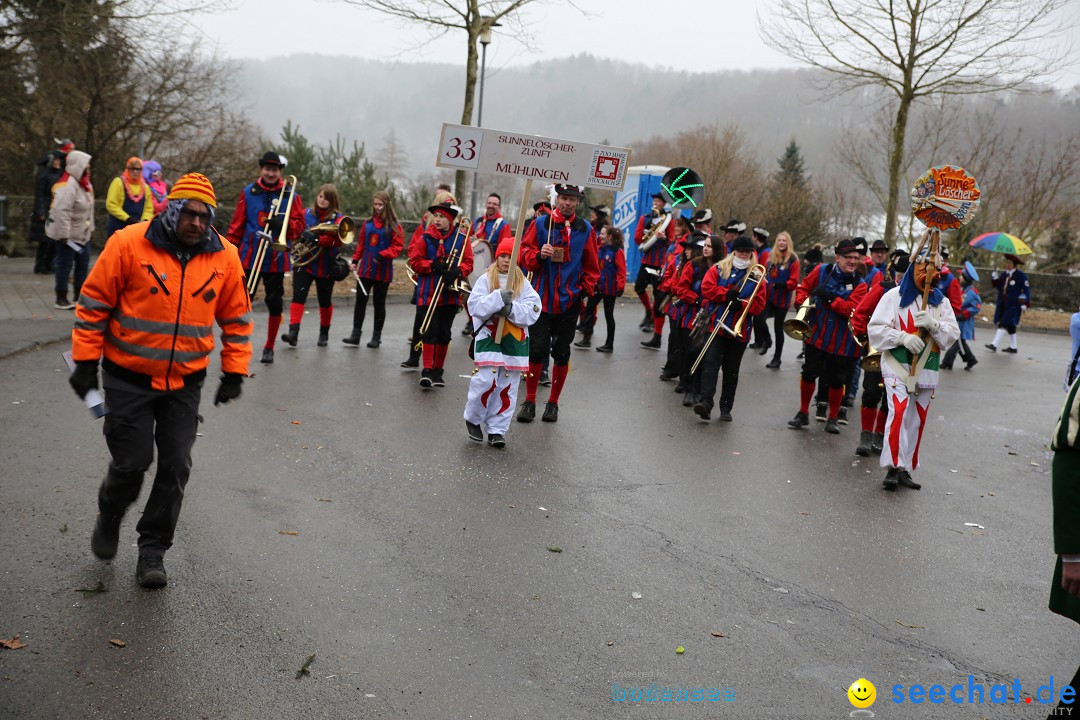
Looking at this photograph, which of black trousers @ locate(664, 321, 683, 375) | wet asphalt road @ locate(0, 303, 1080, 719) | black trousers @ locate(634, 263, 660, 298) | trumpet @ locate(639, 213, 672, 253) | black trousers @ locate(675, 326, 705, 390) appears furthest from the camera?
black trousers @ locate(634, 263, 660, 298)

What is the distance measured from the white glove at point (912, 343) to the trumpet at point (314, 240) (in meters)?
6.24

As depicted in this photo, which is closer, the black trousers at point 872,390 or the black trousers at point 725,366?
the black trousers at point 872,390

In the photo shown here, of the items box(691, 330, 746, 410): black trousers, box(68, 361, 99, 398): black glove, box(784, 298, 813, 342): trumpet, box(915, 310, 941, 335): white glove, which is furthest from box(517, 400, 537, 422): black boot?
box(68, 361, 99, 398): black glove

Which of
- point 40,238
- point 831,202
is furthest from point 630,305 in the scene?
point 831,202

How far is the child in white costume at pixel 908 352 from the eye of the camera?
803 centimetres

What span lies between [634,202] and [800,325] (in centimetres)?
1450

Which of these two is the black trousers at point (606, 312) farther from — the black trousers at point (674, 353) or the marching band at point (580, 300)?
the black trousers at point (674, 353)

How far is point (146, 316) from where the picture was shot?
15.4 ft

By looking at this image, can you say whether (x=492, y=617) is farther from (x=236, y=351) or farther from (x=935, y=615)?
(x=935, y=615)

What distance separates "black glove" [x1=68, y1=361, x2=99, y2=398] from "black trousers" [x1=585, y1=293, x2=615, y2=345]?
9840mm

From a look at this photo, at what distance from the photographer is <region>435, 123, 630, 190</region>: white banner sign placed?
28.8ft

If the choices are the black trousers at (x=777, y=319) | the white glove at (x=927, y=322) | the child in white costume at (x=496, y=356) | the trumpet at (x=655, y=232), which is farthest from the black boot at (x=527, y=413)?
the trumpet at (x=655, y=232)

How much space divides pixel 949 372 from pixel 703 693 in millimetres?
13194

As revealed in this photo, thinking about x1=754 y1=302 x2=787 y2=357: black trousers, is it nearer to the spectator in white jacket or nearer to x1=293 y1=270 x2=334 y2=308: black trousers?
x1=293 y1=270 x2=334 y2=308: black trousers
